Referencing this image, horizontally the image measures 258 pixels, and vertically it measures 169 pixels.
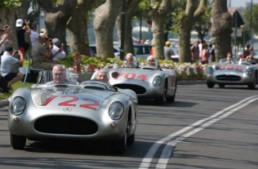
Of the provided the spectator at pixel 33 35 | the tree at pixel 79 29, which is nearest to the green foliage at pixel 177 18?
the tree at pixel 79 29

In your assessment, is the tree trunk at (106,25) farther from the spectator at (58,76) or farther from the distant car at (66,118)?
the distant car at (66,118)

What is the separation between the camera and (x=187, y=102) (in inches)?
1014

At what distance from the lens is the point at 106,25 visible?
36.9 m

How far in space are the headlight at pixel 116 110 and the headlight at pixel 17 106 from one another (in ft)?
3.79

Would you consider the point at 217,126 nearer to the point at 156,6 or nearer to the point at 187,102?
the point at 187,102

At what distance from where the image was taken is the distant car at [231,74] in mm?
34281

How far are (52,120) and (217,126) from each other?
6347 mm

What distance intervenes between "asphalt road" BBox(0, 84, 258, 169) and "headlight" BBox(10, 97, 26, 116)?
529 millimetres

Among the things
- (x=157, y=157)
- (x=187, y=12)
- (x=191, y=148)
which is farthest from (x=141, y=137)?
(x=187, y=12)

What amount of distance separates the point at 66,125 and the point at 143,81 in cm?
1055

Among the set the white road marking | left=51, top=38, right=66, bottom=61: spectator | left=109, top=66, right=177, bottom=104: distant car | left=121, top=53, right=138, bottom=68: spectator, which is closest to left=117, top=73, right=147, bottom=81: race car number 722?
left=109, top=66, right=177, bottom=104: distant car

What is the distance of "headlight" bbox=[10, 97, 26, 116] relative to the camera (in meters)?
13.0

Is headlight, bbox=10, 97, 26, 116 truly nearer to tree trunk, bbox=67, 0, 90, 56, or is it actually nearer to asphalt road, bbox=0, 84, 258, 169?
asphalt road, bbox=0, 84, 258, 169

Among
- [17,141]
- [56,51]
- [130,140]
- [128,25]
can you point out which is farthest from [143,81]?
[128,25]
